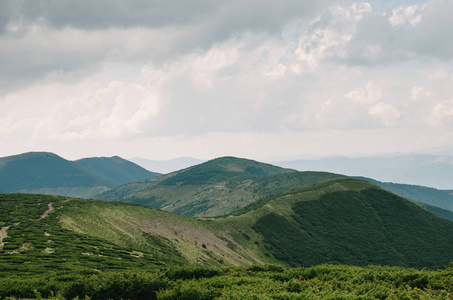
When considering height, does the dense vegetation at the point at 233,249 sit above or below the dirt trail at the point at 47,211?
below

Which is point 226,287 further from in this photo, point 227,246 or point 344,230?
point 344,230

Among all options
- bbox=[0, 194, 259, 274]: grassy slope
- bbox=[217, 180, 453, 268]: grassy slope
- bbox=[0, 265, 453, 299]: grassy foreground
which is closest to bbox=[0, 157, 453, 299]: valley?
bbox=[0, 265, 453, 299]: grassy foreground

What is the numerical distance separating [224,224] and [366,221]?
6261 cm

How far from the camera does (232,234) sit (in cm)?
9556

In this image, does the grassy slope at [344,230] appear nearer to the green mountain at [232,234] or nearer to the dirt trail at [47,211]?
the green mountain at [232,234]

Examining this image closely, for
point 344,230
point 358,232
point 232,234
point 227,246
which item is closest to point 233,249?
point 227,246

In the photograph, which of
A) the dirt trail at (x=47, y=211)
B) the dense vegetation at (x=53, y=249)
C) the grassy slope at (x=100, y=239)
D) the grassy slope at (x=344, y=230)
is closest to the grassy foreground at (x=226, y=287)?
the dense vegetation at (x=53, y=249)

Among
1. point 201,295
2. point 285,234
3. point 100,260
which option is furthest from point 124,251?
point 285,234

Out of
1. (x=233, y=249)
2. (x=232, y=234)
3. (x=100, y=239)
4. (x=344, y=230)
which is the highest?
(x=100, y=239)

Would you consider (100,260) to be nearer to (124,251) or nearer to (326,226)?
(124,251)

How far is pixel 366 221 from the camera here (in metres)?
128

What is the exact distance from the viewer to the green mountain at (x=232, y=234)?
4353 cm

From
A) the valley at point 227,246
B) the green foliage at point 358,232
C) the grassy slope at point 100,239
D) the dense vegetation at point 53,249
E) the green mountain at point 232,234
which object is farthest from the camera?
the green foliage at point 358,232

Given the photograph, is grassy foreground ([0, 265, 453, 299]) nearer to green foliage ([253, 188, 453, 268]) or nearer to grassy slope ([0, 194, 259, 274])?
grassy slope ([0, 194, 259, 274])
